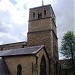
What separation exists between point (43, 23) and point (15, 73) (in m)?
12.1

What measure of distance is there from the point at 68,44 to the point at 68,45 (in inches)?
7.9

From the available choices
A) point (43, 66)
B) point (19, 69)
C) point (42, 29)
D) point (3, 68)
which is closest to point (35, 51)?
point (19, 69)

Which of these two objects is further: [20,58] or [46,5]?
[46,5]

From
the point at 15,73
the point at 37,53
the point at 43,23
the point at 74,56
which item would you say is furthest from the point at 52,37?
the point at 15,73

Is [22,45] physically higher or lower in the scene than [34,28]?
lower

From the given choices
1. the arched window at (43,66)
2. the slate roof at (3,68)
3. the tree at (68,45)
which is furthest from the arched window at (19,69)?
the tree at (68,45)

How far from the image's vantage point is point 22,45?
38656mm

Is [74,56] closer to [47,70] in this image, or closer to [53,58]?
[53,58]

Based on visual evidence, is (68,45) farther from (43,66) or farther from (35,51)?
(35,51)

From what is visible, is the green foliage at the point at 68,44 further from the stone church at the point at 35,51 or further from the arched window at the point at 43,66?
the arched window at the point at 43,66

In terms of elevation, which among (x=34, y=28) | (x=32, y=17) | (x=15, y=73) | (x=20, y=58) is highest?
(x=32, y=17)

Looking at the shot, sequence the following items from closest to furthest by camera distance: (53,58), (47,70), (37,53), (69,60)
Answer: (37,53) < (47,70) < (53,58) < (69,60)

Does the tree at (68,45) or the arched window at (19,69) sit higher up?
the tree at (68,45)

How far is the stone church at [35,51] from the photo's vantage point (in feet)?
90.7
